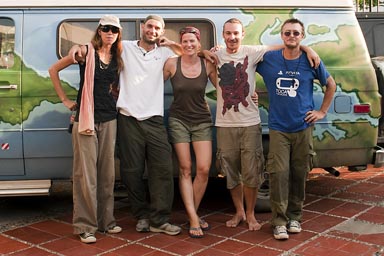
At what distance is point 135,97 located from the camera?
4582 millimetres

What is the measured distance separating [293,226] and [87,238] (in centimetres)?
179

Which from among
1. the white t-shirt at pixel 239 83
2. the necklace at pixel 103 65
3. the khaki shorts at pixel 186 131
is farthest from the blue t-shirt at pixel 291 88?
the necklace at pixel 103 65

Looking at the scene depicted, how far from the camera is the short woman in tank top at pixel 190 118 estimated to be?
463 centimetres

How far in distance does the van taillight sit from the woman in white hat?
7.49 feet

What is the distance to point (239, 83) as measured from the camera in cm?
468

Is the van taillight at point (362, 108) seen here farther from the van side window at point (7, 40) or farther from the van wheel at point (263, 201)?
the van side window at point (7, 40)

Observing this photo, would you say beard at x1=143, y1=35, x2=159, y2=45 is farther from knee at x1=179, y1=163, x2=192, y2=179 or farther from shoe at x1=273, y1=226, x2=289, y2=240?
shoe at x1=273, y1=226, x2=289, y2=240

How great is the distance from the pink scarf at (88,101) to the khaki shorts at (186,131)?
2.35 feet

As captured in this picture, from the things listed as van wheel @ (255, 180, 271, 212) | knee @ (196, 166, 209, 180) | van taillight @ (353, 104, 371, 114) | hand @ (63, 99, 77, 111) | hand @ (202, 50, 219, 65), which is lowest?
van wheel @ (255, 180, 271, 212)

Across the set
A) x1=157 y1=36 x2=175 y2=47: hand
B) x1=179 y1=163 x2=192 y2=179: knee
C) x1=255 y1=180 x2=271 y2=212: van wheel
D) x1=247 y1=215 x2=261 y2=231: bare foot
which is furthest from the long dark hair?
x1=255 y1=180 x2=271 y2=212: van wheel

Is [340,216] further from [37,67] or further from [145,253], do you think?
[37,67]

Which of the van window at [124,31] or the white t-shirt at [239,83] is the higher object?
the van window at [124,31]

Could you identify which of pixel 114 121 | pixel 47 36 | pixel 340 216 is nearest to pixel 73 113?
pixel 114 121

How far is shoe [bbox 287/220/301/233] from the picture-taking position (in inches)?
186
